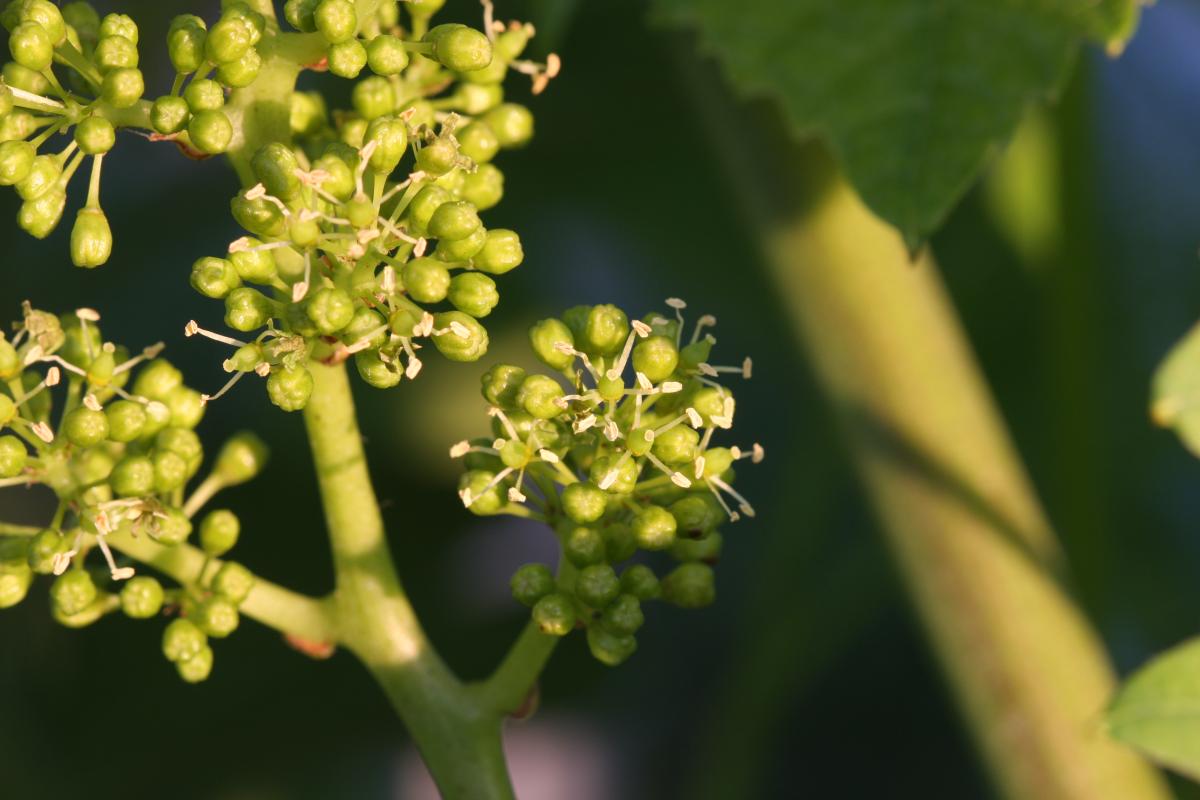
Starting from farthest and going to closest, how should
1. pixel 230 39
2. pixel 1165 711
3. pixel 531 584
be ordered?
pixel 1165 711
pixel 531 584
pixel 230 39

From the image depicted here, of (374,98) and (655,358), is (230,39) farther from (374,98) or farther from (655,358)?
(655,358)

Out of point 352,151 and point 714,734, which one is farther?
point 714,734

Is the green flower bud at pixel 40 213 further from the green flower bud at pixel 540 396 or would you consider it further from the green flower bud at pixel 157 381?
the green flower bud at pixel 540 396

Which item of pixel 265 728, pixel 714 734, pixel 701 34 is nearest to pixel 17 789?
pixel 265 728

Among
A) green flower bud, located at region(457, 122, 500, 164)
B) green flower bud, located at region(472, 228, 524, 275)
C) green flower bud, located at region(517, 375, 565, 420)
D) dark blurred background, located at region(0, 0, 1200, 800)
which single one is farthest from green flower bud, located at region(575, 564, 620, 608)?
dark blurred background, located at region(0, 0, 1200, 800)

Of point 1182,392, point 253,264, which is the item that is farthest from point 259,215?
point 1182,392

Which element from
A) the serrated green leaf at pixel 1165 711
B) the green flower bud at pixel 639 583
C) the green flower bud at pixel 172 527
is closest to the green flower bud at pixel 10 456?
the green flower bud at pixel 172 527

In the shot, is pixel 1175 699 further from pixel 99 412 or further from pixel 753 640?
pixel 753 640
